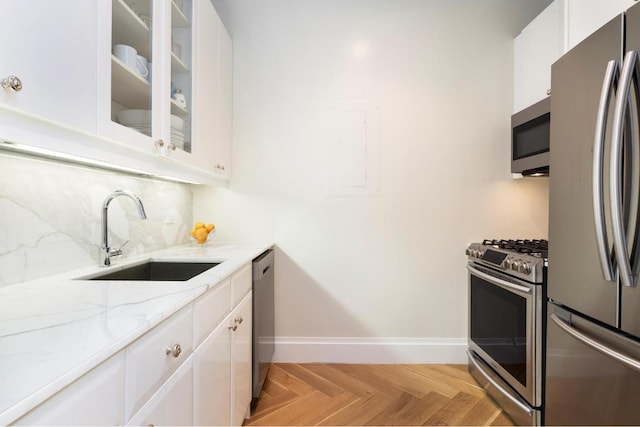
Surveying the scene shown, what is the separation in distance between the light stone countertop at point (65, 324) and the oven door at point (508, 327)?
57.7 inches

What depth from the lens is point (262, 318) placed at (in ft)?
6.14

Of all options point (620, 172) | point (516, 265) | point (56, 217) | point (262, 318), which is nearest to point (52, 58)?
point (56, 217)

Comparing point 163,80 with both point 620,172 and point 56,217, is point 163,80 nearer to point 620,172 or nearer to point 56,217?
point 56,217

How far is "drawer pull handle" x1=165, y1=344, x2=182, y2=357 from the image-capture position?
2.66ft

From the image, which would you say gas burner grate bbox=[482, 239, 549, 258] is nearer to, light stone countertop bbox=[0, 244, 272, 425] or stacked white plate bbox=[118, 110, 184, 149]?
light stone countertop bbox=[0, 244, 272, 425]

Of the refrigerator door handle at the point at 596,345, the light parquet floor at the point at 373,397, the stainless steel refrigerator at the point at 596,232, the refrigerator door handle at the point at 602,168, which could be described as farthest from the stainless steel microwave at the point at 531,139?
the light parquet floor at the point at 373,397

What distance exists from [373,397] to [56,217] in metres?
1.87

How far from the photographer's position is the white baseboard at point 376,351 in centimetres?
229

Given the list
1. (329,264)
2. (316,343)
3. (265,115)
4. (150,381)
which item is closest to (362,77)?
(265,115)

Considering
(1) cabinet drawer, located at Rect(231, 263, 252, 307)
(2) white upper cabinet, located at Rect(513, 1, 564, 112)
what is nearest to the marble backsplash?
(1) cabinet drawer, located at Rect(231, 263, 252, 307)

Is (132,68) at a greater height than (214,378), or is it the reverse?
(132,68)

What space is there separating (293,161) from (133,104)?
1276mm

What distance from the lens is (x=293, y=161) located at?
2354 millimetres

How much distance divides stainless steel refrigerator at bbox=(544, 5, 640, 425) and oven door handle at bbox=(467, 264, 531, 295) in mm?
216
